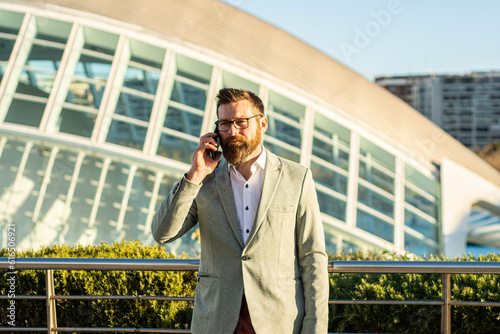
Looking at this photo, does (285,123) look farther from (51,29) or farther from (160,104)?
(51,29)

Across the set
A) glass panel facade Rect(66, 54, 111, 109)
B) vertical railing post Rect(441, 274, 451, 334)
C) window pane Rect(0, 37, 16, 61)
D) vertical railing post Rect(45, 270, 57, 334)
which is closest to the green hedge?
vertical railing post Rect(441, 274, 451, 334)

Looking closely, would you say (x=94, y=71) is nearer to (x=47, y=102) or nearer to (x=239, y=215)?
(x=47, y=102)

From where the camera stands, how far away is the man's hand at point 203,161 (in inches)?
83.1

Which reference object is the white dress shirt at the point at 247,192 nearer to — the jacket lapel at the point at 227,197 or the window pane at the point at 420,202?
the jacket lapel at the point at 227,197

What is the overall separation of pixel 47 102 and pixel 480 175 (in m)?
10.2

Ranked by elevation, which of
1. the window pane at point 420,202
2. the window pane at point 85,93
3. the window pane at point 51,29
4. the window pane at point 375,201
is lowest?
the window pane at point 375,201

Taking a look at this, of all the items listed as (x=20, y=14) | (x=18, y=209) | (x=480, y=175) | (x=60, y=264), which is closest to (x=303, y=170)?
(x=60, y=264)

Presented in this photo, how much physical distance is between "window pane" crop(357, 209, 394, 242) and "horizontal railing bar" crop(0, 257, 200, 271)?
8.28m

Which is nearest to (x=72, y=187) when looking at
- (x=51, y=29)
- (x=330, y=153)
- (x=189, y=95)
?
(x=189, y=95)

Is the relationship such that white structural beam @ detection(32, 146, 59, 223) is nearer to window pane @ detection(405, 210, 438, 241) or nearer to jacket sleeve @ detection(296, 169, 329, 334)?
window pane @ detection(405, 210, 438, 241)

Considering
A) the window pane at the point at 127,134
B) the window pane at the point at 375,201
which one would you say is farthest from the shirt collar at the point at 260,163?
the window pane at the point at 375,201

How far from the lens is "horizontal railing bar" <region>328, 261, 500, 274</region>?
121 inches

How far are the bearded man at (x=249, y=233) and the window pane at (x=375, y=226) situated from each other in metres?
9.07

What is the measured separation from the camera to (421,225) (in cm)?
1170
